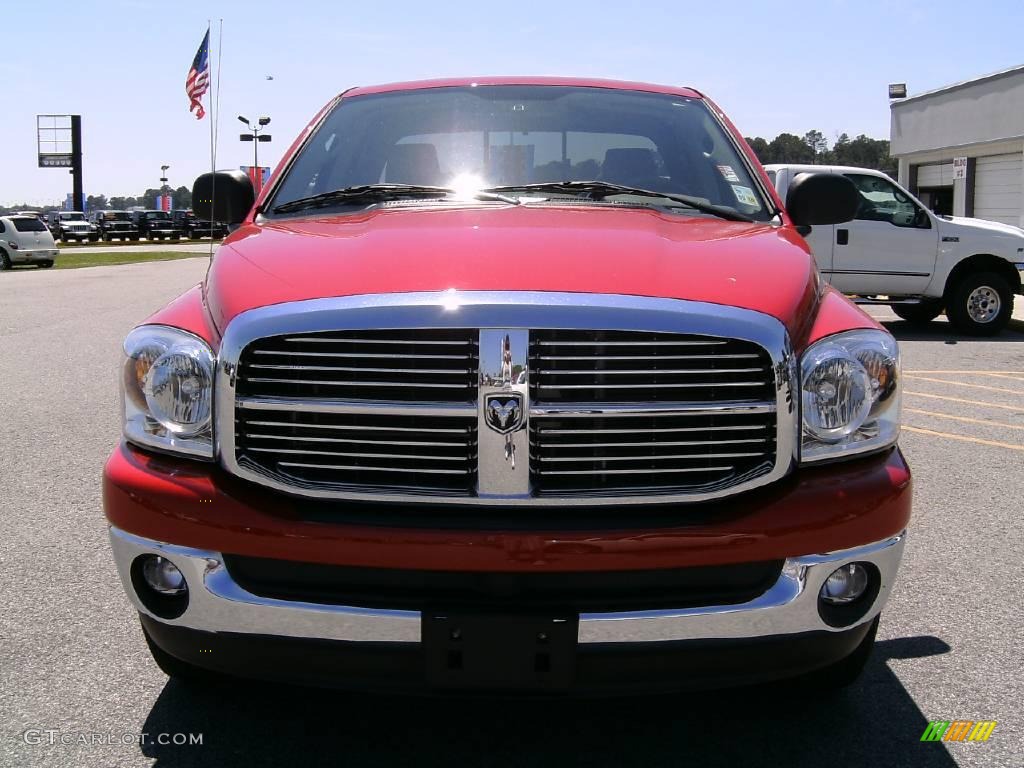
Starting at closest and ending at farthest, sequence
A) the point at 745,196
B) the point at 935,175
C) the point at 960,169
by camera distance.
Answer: the point at 745,196, the point at 960,169, the point at 935,175

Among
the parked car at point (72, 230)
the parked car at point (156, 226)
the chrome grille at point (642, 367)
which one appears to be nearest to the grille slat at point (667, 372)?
the chrome grille at point (642, 367)

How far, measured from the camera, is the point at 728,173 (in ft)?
12.9

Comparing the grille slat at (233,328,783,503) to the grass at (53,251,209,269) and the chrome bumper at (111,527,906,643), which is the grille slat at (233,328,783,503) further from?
the grass at (53,251,209,269)

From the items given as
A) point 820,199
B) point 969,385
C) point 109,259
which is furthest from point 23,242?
point 820,199

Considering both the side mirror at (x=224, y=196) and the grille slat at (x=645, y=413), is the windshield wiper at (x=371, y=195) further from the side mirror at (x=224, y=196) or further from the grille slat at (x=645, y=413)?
the grille slat at (x=645, y=413)

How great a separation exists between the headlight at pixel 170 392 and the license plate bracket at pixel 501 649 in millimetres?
718

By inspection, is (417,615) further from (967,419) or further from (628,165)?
(967,419)

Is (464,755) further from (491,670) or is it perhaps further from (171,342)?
(171,342)

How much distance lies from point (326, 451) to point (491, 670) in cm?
62

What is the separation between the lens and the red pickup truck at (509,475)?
242 cm

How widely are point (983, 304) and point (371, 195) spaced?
452 inches

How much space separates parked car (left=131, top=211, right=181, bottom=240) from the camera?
58844 millimetres

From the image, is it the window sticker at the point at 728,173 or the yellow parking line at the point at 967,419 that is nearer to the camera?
the window sticker at the point at 728,173

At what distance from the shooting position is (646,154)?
398 cm
